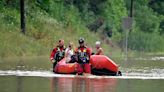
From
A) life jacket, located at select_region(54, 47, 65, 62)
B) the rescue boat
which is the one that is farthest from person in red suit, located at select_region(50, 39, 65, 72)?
the rescue boat

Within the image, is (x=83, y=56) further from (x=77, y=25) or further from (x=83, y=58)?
(x=77, y=25)

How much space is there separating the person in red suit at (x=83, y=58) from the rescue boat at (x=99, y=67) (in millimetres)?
563

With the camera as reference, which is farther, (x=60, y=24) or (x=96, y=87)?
(x=60, y=24)

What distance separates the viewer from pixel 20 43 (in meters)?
46.7

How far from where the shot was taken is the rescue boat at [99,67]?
2936 cm

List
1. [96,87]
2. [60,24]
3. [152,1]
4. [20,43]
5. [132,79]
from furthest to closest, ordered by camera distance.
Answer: [152,1]
[60,24]
[20,43]
[132,79]
[96,87]

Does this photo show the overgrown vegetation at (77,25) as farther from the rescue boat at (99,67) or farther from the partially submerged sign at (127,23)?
the rescue boat at (99,67)

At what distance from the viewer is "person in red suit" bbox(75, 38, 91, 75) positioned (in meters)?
28.4

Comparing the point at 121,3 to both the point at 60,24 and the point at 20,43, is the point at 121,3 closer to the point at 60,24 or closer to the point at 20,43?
the point at 60,24

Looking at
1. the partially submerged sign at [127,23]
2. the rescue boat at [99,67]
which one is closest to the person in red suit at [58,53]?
the rescue boat at [99,67]

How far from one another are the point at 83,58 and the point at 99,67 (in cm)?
125

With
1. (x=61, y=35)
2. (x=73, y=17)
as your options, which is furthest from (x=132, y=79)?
(x=73, y=17)

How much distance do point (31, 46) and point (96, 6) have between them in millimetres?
24027

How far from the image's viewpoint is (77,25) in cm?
6306
